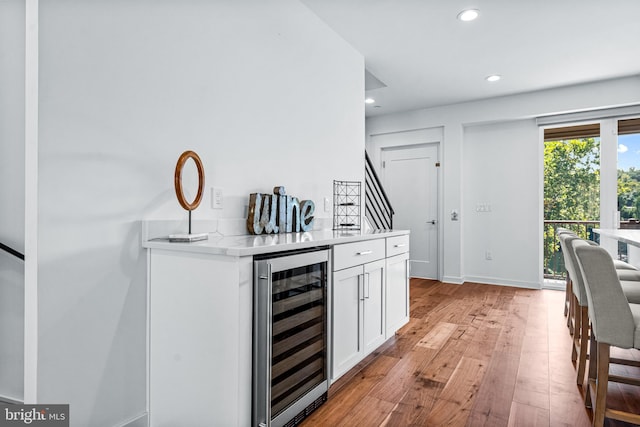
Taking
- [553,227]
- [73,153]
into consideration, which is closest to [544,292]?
[553,227]

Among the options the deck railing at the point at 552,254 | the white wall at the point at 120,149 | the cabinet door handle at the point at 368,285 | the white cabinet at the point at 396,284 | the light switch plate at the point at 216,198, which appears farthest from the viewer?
the deck railing at the point at 552,254

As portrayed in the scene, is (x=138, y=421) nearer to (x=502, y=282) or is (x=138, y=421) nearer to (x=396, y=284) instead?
(x=396, y=284)

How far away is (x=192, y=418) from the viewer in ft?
4.73

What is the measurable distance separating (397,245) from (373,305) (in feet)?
1.90

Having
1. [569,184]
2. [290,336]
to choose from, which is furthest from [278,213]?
[569,184]

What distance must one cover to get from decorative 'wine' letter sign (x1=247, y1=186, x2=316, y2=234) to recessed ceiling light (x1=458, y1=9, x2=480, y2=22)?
1.87 meters

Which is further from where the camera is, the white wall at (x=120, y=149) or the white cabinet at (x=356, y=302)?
the white cabinet at (x=356, y=302)

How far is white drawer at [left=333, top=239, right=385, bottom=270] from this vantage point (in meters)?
1.99

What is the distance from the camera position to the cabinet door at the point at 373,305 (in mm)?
2289

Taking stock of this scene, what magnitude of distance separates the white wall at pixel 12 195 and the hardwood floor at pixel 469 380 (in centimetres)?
131

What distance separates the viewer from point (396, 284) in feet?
9.12

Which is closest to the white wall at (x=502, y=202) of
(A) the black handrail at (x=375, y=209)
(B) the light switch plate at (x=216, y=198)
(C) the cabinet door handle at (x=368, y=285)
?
(A) the black handrail at (x=375, y=209)

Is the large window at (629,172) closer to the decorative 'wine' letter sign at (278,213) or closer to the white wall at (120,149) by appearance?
the decorative 'wine' letter sign at (278,213)

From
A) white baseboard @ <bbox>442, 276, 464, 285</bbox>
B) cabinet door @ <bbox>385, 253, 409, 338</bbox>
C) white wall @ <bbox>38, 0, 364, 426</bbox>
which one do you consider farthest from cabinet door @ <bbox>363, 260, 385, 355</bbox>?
white baseboard @ <bbox>442, 276, 464, 285</bbox>
